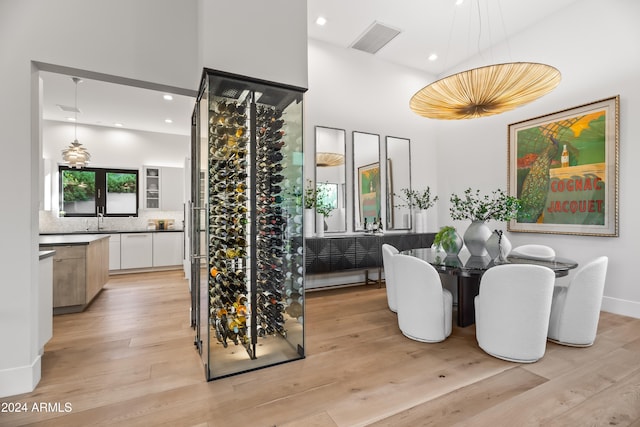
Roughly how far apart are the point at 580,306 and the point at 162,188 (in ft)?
24.1

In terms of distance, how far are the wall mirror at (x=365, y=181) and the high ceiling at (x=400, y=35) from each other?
1535mm

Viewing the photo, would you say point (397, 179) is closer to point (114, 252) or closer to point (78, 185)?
point (114, 252)

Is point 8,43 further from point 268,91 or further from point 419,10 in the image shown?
point 419,10

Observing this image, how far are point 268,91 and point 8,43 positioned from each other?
1.67 meters

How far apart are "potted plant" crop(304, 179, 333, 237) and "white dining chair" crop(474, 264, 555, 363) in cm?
252

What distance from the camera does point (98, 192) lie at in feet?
20.8

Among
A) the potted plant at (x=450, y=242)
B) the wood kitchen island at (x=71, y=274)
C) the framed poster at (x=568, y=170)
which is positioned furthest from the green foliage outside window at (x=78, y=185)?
the framed poster at (x=568, y=170)

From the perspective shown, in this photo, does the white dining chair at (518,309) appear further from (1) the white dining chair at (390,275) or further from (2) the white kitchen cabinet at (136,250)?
(2) the white kitchen cabinet at (136,250)

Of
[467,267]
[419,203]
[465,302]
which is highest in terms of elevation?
[419,203]

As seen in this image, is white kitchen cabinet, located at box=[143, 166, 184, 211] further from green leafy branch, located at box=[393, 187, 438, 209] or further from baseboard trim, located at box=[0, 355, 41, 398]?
baseboard trim, located at box=[0, 355, 41, 398]

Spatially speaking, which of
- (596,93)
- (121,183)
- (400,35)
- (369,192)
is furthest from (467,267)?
(121,183)

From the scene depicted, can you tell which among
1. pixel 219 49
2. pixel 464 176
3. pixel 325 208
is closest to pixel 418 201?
pixel 464 176

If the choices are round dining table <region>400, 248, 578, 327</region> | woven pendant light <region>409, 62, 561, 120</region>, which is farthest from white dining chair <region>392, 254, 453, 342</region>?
woven pendant light <region>409, 62, 561, 120</region>

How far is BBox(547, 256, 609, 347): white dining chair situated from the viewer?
240 centimetres
